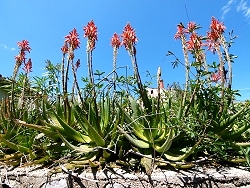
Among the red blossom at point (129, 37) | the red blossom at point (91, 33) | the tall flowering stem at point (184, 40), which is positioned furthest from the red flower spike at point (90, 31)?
the tall flowering stem at point (184, 40)

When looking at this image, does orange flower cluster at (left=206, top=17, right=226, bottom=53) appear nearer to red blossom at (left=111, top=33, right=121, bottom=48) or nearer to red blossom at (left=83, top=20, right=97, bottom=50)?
red blossom at (left=111, top=33, right=121, bottom=48)

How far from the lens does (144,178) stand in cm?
206

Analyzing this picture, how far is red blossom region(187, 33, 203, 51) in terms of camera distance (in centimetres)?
259

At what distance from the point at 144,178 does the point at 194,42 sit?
1.52 m

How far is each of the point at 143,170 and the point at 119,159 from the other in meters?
0.30

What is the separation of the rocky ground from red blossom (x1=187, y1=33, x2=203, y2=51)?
49.6 inches

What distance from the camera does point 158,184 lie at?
203cm

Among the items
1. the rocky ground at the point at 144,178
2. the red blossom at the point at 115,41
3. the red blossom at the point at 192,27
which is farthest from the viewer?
the red blossom at the point at 115,41

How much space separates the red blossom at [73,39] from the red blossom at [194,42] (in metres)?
1.27

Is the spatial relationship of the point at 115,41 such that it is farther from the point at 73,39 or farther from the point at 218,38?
the point at 218,38

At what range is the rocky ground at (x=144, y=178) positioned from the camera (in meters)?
2.03

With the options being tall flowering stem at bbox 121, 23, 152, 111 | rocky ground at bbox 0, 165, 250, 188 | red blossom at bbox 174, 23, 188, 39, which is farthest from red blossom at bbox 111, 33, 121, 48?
rocky ground at bbox 0, 165, 250, 188

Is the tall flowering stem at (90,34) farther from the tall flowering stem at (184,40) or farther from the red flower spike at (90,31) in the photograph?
the tall flowering stem at (184,40)

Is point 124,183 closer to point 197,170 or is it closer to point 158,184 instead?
point 158,184
